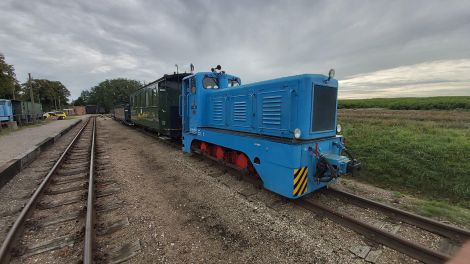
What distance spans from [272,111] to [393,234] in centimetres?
301

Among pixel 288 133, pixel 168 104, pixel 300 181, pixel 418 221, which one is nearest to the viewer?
pixel 418 221

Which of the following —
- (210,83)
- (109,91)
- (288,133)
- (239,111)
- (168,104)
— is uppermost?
(109,91)

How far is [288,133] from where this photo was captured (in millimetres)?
4883

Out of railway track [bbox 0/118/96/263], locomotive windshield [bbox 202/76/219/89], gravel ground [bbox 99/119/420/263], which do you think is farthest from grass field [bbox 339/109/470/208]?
railway track [bbox 0/118/96/263]

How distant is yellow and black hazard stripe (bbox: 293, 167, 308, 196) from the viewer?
4.63 m

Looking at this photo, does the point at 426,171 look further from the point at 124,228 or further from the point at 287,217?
the point at 124,228

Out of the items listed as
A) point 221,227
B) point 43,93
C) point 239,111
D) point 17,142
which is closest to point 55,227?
point 221,227

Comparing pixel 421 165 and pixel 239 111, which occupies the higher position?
pixel 239 111

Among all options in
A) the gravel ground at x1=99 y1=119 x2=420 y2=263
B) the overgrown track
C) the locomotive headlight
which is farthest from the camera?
the locomotive headlight

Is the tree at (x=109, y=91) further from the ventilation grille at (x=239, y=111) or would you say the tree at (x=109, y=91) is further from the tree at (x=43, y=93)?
the ventilation grille at (x=239, y=111)

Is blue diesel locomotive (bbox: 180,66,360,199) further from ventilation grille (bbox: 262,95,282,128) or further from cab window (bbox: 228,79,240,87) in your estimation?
cab window (bbox: 228,79,240,87)

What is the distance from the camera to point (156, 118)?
12547 millimetres

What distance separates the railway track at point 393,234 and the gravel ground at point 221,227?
160 mm

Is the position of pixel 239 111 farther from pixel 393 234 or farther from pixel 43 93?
pixel 43 93
